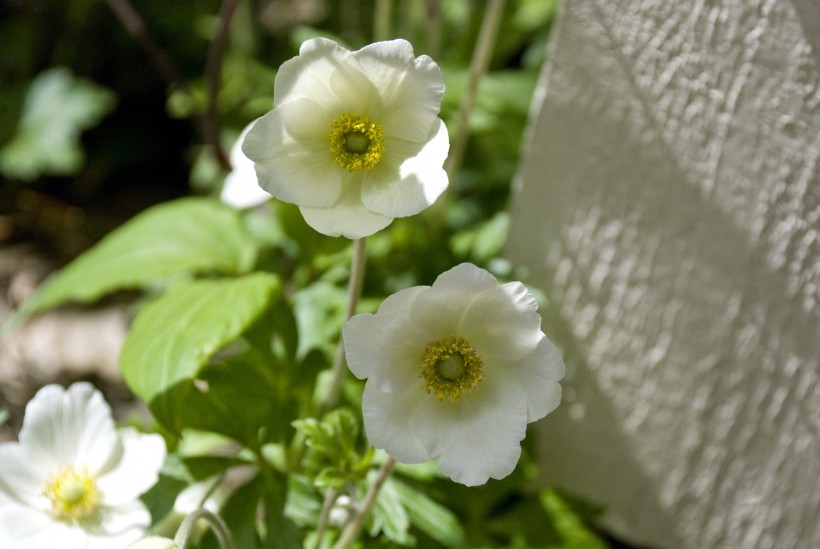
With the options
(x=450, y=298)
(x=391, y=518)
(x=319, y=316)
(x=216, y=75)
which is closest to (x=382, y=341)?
(x=450, y=298)

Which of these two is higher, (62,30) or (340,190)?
(340,190)

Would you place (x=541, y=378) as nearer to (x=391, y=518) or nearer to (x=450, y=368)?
(x=450, y=368)

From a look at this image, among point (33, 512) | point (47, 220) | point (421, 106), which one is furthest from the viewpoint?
point (47, 220)

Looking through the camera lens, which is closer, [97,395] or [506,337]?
[506,337]

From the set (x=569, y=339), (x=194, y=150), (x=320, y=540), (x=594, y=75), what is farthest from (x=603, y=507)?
(x=194, y=150)

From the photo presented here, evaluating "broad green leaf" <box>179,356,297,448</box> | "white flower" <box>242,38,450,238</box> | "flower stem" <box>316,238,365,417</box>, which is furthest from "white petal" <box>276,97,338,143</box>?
"broad green leaf" <box>179,356,297,448</box>

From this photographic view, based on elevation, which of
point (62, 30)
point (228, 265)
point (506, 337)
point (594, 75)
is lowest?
point (62, 30)

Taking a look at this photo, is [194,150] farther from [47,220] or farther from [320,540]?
[320,540]

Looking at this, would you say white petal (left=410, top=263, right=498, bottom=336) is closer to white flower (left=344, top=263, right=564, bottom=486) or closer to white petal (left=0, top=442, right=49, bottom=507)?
white flower (left=344, top=263, right=564, bottom=486)
